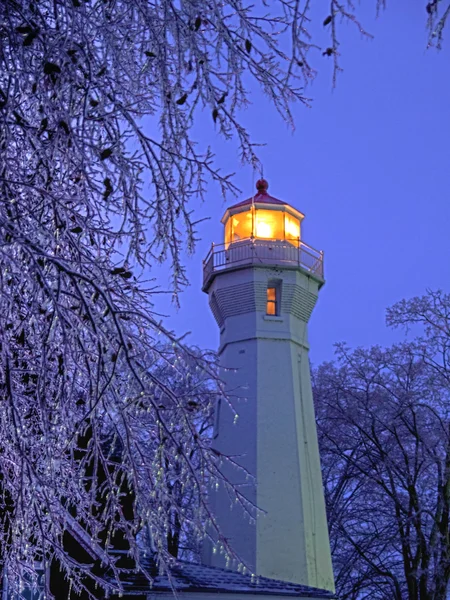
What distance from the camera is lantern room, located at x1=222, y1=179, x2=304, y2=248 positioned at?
21703 millimetres

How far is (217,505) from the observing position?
61.7 ft

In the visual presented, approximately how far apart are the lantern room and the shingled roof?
917cm

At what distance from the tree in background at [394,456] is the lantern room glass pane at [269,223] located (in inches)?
157

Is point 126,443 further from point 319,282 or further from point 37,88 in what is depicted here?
point 319,282

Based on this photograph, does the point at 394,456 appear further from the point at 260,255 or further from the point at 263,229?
the point at 263,229

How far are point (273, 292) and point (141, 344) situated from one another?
56.2ft

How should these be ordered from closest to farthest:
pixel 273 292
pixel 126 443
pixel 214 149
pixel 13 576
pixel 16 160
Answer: pixel 126 443, pixel 16 160, pixel 214 149, pixel 13 576, pixel 273 292

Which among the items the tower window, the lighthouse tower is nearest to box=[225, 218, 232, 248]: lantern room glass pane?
the lighthouse tower

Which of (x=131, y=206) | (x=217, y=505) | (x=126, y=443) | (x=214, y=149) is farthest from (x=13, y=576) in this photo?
(x=217, y=505)

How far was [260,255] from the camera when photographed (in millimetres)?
21062

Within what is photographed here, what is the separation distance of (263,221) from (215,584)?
10.6 m

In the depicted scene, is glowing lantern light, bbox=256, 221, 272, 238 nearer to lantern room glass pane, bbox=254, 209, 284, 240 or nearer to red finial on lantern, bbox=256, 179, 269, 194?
lantern room glass pane, bbox=254, 209, 284, 240

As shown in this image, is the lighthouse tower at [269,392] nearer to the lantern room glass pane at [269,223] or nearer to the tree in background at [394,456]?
the lantern room glass pane at [269,223]

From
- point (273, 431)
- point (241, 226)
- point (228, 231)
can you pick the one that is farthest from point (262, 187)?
point (273, 431)
